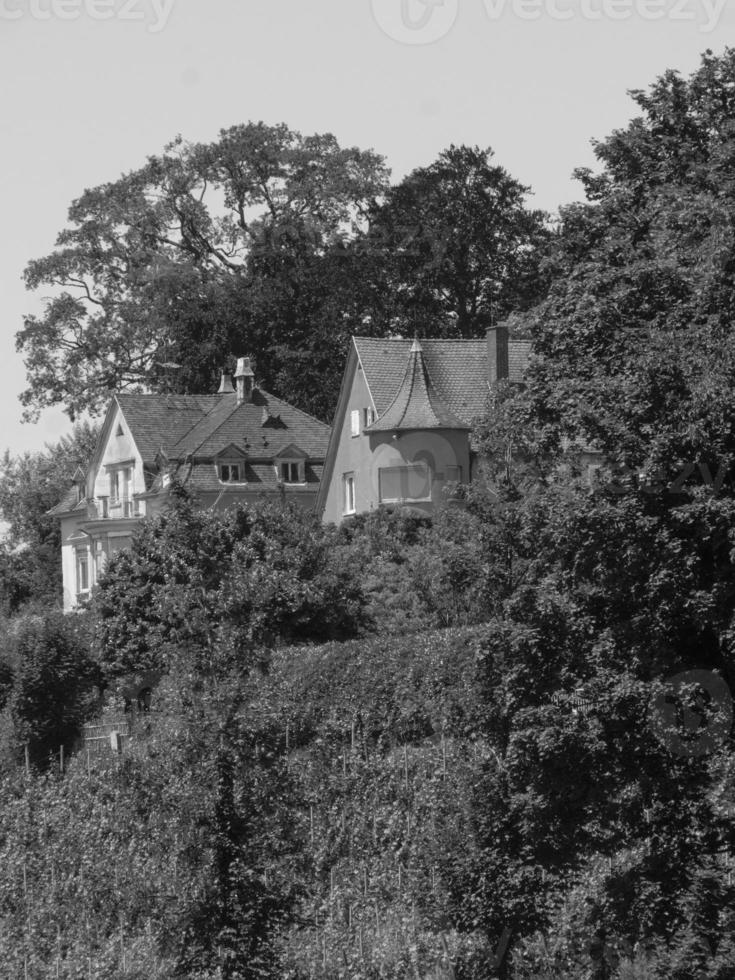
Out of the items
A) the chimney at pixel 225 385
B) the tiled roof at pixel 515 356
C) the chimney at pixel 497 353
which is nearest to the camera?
the tiled roof at pixel 515 356

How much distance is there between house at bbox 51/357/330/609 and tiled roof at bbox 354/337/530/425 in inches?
282

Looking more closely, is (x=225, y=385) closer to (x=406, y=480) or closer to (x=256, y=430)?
(x=256, y=430)

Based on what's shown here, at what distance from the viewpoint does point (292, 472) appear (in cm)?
6525

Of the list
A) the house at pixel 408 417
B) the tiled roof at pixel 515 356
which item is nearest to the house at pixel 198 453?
the house at pixel 408 417

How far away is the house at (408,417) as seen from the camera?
180 ft

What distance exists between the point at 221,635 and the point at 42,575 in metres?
57.4

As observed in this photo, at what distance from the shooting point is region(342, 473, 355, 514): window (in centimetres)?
5778

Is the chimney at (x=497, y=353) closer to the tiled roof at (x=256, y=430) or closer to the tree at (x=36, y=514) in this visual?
→ the tiled roof at (x=256, y=430)

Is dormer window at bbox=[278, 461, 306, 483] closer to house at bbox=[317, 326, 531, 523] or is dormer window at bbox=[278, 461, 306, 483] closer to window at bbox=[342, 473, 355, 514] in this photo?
house at bbox=[317, 326, 531, 523]

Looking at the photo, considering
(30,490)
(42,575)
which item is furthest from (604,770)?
(30,490)

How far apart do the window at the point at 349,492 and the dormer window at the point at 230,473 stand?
21.4 feet

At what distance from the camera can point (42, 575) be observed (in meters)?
74.4

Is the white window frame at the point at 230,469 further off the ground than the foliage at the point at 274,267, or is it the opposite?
the foliage at the point at 274,267

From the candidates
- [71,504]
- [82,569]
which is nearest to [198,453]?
[82,569]
